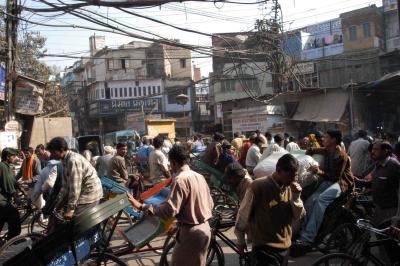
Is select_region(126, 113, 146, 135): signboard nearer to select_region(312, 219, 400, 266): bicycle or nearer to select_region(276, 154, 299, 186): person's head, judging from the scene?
select_region(312, 219, 400, 266): bicycle

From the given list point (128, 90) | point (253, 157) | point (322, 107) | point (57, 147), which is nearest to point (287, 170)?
point (57, 147)

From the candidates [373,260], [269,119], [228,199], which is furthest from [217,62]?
[373,260]

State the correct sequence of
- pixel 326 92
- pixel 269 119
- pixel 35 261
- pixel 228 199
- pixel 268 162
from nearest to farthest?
pixel 35 261 → pixel 268 162 → pixel 228 199 → pixel 326 92 → pixel 269 119

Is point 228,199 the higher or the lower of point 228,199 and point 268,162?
the lower

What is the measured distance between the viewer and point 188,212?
3.98 m

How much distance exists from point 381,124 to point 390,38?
60.0ft

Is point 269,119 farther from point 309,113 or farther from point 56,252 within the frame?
point 56,252

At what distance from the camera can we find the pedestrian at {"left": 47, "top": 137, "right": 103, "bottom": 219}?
5227 mm

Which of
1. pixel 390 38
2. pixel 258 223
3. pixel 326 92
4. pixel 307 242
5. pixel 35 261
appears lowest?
pixel 307 242

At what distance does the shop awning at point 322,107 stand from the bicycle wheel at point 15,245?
15031 millimetres

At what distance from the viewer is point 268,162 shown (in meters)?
5.99

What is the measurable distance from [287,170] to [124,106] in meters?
48.7

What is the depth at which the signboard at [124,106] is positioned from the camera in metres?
51.3

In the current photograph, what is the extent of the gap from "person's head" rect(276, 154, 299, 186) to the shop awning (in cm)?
1583
